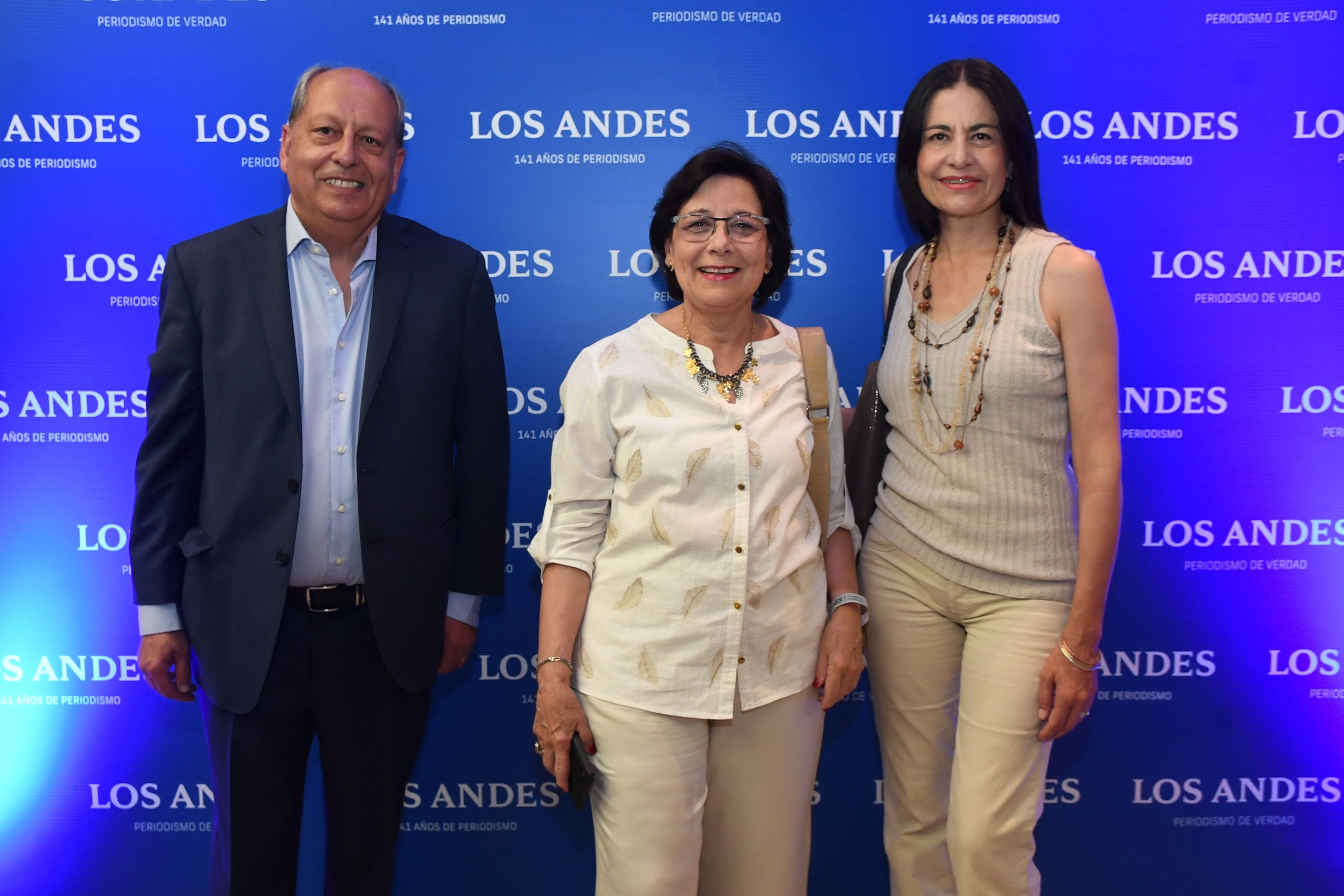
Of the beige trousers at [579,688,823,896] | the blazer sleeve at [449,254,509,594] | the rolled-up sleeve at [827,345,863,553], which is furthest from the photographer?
the blazer sleeve at [449,254,509,594]

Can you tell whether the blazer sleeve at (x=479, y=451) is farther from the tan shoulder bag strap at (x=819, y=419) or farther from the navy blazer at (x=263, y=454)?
the tan shoulder bag strap at (x=819, y=419)

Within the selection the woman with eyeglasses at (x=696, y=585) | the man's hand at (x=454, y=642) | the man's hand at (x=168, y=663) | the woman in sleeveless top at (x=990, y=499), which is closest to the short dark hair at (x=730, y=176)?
the woman with eyeglasses at (x=696, y=585)

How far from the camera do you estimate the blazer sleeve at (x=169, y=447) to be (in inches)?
71.7

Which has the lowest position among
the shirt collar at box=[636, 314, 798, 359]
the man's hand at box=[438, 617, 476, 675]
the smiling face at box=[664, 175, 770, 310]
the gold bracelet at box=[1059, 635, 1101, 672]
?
the man's hand at box=[438, 617, 476, 675]

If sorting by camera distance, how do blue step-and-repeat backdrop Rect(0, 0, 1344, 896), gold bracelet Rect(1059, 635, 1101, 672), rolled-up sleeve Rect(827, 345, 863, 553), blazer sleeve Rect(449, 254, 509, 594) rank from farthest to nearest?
blue step-and-repeat backdrop Rect(0, 0, 1344, 896) → blazer sleeve Rect(449, 254, 509, 594) → rolled-up sleeve Rect(827, 345, 863, 553) → gold bracelet Rect(1059, 635, 1101, 672)

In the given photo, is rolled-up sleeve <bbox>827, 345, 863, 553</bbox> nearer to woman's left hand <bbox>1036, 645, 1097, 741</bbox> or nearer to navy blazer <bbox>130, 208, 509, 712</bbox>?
woman's left hand <bbox>1036, 645, 1097, 741</bbox>

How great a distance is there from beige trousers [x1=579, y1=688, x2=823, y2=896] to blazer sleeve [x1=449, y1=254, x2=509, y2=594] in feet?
1.54

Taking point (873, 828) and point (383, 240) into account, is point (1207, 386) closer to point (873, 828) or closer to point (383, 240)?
point (873, 828)

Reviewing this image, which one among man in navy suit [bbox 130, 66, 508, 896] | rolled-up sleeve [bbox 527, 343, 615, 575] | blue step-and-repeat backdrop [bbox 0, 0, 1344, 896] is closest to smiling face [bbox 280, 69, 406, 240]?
man in navy suit [bbox 130, 66, 508, 896]

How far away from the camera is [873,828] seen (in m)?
2.83

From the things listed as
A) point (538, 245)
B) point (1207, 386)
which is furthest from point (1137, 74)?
point (538, 245)

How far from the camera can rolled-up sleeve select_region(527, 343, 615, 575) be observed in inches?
66.9

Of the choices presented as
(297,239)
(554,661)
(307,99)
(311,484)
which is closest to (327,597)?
(311,484)

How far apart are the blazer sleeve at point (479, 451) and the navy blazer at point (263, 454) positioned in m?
0.01
